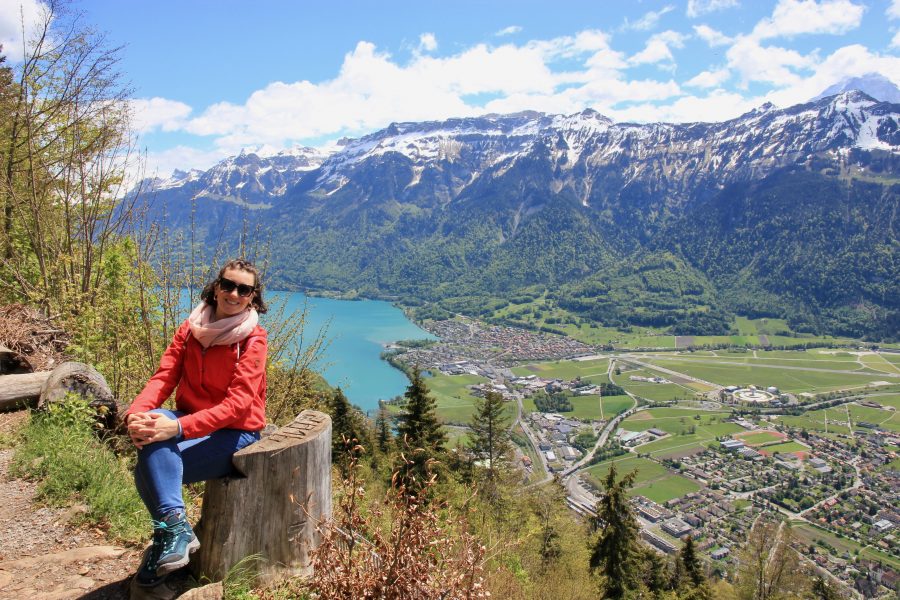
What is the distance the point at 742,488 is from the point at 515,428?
21502mm

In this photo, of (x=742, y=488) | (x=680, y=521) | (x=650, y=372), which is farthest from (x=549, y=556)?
(x=650, y=372)

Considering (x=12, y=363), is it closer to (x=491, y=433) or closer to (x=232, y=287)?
(x=232, y=287)

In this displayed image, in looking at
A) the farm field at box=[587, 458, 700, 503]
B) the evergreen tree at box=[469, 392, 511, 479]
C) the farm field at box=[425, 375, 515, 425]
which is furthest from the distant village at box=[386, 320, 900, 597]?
the farm field at box=[425, 375, 515, 425]

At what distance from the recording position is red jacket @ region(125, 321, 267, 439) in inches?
116

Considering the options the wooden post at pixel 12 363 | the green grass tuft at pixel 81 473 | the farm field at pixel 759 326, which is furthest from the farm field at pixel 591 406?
the farm field at pixel 759 326

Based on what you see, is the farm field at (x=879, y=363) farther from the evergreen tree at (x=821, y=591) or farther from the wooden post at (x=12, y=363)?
the wooden post at (x=12, y=363)

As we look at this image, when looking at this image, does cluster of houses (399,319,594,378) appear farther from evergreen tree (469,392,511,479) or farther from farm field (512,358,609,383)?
evergreen tree (469,392,511,479)

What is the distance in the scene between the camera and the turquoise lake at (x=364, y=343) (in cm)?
5788

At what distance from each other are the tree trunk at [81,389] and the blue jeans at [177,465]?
126 inches

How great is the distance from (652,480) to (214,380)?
45.2 m

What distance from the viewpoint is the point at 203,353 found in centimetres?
314

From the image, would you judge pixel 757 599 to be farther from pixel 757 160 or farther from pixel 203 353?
pixel 757 160

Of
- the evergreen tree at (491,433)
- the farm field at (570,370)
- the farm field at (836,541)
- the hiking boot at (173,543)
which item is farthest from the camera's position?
the farm field at (570,370)

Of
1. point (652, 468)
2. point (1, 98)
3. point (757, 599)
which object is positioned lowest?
point (652, 468)
